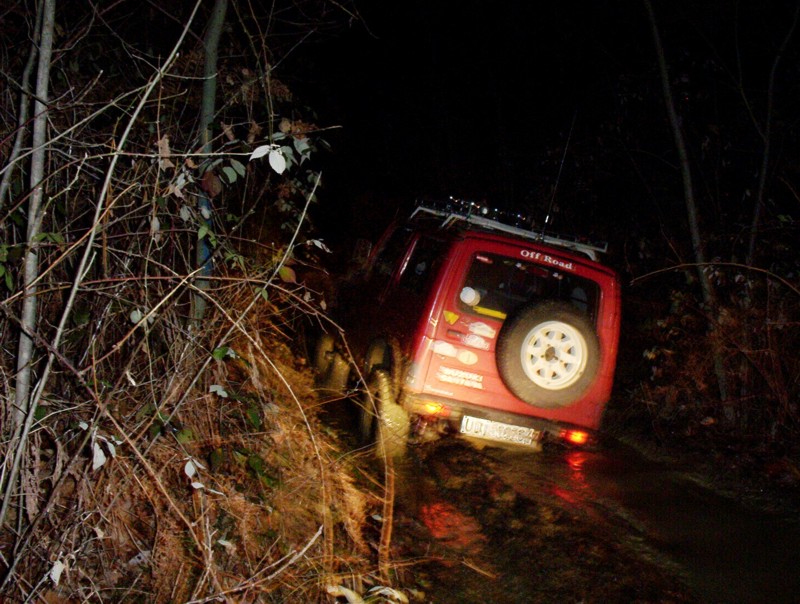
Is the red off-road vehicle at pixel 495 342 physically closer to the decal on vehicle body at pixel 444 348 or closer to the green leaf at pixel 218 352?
the decal on vehicle body at pixel 444 348

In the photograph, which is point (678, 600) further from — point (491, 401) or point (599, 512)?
point (491, 401)

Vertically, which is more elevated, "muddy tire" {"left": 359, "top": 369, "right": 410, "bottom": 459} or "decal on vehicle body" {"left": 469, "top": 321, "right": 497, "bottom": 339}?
"decal on vehicle body" {"left": 469, "top": 321, "right": 497, "bottom": 339}

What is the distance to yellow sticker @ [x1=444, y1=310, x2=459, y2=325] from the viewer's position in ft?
14.6

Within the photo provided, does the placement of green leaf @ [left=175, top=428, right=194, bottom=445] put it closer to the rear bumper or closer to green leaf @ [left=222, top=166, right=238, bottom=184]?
green leaf @ [left=222, top=166, right=238, bottom=184]

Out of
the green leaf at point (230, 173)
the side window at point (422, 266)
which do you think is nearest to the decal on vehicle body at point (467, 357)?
the side window at point (422, 266)

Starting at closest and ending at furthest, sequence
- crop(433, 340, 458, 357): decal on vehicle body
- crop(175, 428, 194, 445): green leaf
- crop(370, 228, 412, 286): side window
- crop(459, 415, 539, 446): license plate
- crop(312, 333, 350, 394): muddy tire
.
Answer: crop(175, 428, 194, 445): green leaf → crop(433, 340, 458, 357): decal on vehicle body → crop(459, 415, 539, 446): license plate → crop(370, 228, 412, 286): side window → crop(312, 333, 350, 394): muddy tire

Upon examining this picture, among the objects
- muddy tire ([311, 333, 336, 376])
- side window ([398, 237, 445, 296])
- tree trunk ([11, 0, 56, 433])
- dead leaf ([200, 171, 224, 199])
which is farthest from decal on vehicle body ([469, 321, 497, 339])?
tree trunk ([11, 0, 56, 433])

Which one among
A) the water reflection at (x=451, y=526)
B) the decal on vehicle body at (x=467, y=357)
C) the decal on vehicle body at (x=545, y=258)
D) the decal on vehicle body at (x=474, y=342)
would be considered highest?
the decal on vehicle body at (x=545, y=258)

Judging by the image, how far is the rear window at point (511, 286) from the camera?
4523 mm

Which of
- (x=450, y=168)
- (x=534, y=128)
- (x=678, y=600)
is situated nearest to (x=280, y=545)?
(x=678, y=600)

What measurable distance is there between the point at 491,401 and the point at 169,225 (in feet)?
8.54

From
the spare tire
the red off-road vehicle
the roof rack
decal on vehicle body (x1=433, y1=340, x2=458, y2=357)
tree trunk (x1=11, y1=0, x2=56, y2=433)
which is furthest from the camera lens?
the roof rack

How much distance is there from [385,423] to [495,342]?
1.03 metres

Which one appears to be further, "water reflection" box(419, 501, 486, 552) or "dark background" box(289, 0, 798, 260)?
"dark background" box(289, 0, 798, 260)
